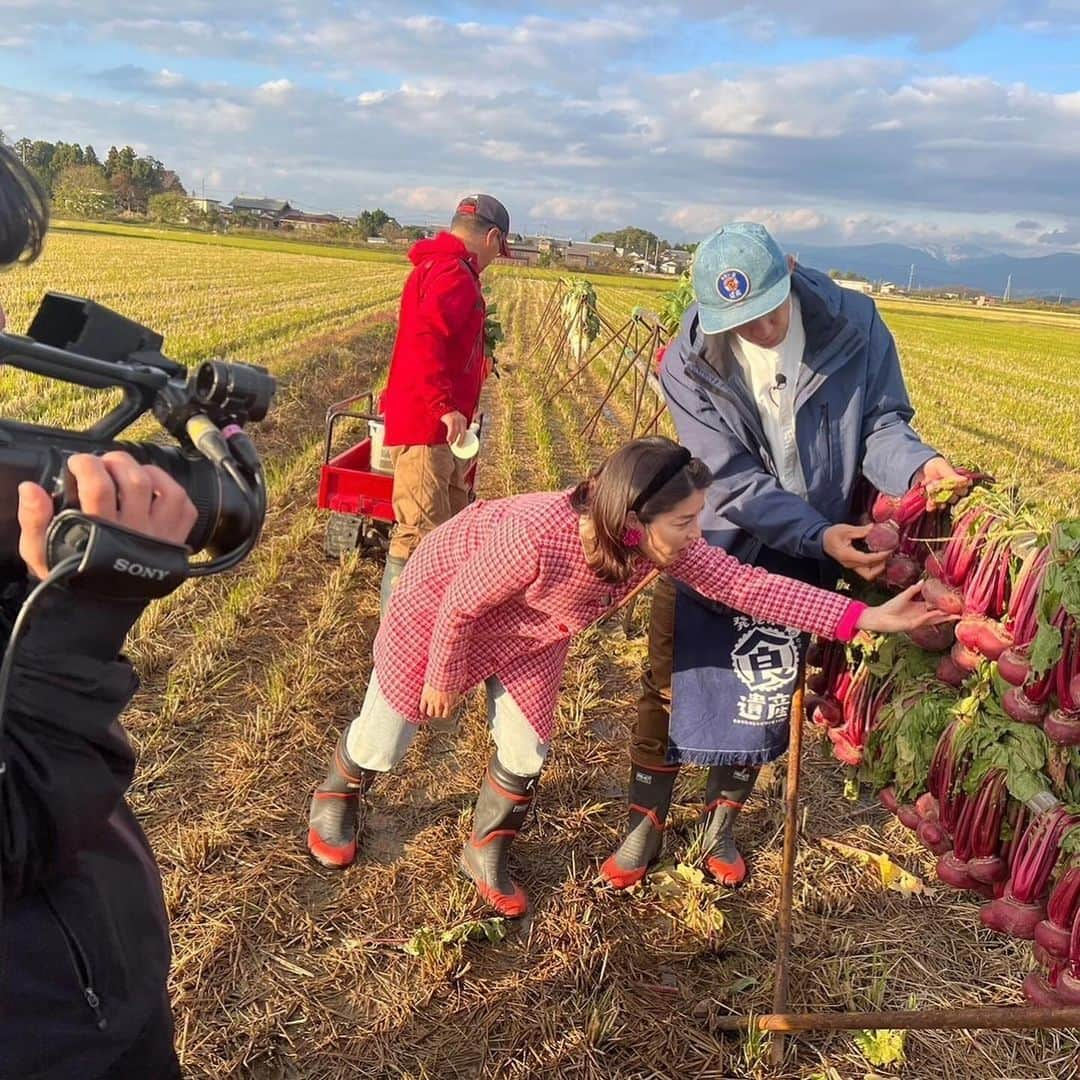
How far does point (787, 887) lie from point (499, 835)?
3.13 ft

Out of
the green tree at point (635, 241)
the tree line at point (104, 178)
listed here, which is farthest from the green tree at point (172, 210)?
the green tree at point (635, 241)

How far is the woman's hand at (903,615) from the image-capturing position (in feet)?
7.82

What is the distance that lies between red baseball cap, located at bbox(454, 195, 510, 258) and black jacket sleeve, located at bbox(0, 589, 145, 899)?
3.65 meters

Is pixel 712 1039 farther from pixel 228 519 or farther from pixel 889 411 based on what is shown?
pixel 228 519

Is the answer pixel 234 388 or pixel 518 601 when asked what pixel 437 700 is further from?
pixel 234 388

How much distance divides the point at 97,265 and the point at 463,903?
88.8 feet

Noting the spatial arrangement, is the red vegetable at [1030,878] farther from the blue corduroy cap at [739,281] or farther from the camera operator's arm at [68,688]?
the camera operator's arm at [68,688]

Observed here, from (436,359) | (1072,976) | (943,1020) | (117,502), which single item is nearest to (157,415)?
(117,502)

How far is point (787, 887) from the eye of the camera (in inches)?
111

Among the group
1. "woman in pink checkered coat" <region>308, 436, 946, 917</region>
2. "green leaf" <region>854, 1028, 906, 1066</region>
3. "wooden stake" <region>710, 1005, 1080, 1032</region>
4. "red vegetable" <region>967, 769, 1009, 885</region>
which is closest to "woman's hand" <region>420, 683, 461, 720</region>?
"woman in pink checkered coat" <region>308, 436, 946, 917</region>

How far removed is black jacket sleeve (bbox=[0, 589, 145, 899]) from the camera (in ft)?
3.41

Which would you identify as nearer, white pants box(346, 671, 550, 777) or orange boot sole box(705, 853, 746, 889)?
white pants box(346, 671, 550, 777)

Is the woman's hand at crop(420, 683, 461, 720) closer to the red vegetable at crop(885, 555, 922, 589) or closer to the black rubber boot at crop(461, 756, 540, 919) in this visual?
the black rubber boot at crop(461, 756, 540, 919)

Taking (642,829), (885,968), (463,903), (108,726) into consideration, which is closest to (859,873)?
(885,968)
